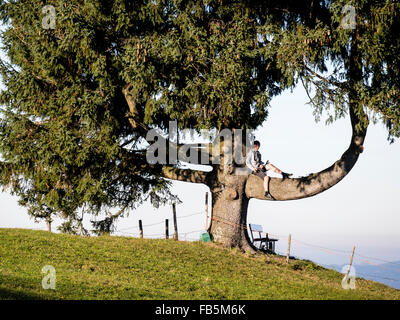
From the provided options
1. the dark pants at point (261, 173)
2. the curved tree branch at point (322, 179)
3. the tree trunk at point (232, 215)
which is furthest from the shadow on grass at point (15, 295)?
the curved tree branch at point (322, 179)

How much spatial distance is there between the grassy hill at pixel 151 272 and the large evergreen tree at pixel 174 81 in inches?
75.9

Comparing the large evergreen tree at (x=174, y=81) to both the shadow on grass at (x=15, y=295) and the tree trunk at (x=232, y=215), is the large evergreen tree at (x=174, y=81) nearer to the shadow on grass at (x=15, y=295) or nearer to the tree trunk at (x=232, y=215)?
the tree trunk at (x=232, y=215)

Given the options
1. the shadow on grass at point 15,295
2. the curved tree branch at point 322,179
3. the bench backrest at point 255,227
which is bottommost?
the shadow on grass at point 15,295

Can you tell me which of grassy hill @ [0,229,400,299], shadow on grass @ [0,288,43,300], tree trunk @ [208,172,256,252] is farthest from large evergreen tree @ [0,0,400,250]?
shadow on grass @ [0,288,43,300]

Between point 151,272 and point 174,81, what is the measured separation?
6724 millimetres

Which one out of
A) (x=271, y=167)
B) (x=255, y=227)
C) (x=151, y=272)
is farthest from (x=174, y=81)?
(x=255, y=227)

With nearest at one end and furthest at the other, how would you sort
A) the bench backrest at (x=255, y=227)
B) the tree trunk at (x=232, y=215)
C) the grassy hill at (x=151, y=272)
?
the grassy hill at (x=151, y=272), the tree trunk at (x=232, y=215), the bench backrest at (x=255, y=227)

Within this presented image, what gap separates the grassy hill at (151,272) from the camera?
459 inches

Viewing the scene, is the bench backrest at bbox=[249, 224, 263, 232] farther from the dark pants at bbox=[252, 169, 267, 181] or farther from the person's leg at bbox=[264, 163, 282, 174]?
the person's leg at bbox=[264, 163, 282, 174]

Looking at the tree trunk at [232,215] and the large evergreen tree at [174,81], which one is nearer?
the large evergreen tree at [174,81]

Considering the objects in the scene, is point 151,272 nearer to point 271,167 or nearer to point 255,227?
point 271,167

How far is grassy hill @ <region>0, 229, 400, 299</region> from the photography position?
11.6 m

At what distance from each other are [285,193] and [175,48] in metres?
7.26

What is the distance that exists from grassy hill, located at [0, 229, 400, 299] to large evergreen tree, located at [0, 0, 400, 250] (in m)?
1.93
